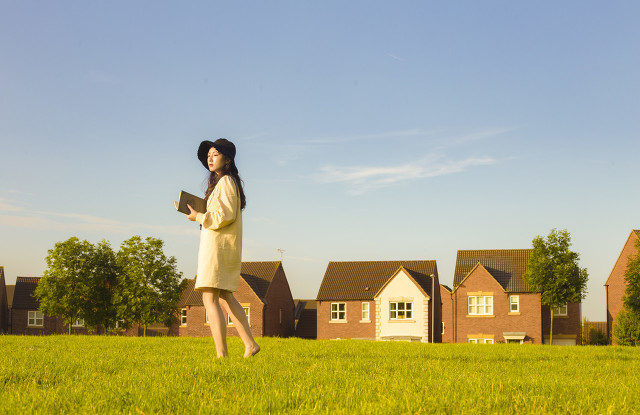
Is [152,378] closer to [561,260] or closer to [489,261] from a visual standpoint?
[561,260]

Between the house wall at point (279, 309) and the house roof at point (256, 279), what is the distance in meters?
0.54

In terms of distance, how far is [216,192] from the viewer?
800 cm

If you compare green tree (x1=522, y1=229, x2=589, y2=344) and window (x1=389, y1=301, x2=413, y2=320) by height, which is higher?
green tree (x1=522, y1=229, x2=589, y2=344)

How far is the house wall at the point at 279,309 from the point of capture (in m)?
57.2

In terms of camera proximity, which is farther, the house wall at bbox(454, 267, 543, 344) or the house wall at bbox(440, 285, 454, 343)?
the house wall at bbox(440, 285, 454, 343)

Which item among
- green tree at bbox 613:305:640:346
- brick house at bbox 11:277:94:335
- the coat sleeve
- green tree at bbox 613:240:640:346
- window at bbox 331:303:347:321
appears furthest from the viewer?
brick house at bbox 11:277:94:335

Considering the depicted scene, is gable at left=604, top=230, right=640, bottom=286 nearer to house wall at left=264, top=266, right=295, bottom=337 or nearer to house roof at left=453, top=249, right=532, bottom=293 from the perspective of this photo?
house roof at left=453, top=249, right=532, bottom=293

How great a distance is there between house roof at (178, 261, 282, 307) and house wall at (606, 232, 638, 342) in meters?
29.5

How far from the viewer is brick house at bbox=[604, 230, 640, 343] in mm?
50312

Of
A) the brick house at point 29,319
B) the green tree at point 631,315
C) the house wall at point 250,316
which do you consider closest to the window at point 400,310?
the house wall at point 250,316

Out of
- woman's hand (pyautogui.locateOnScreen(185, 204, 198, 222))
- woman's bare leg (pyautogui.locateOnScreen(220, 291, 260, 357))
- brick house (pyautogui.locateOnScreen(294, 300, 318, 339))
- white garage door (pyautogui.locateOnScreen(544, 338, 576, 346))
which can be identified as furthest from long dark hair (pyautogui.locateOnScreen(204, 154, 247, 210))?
brick house (pyautogui.locateOnScreen(294, 300, 318, 339))

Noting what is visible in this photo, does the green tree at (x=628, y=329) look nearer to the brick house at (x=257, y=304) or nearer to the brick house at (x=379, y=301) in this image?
the brick house at (x=379, y=301)

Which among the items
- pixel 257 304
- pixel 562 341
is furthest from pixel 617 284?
pixel 257 304

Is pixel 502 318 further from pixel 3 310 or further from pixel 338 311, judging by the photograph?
pixel 3 310
